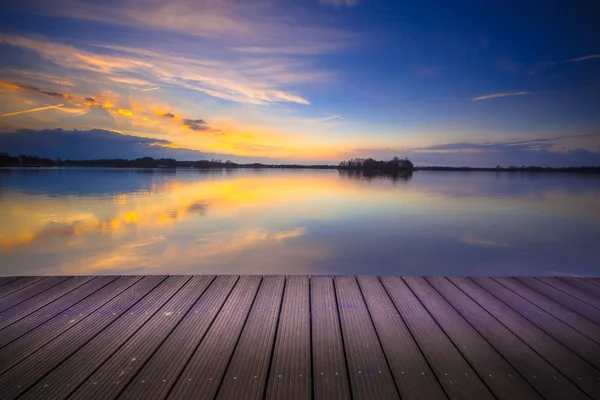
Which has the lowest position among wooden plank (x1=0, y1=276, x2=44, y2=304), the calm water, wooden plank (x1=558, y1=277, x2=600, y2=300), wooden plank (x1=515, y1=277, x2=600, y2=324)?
the calm water

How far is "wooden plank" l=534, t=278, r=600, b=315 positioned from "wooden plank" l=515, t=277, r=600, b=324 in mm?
51

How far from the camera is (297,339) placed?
1538 mm

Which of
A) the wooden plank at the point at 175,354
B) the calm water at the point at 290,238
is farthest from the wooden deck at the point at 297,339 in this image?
the calm water at the point at 290,238

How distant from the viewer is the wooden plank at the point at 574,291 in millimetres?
2078

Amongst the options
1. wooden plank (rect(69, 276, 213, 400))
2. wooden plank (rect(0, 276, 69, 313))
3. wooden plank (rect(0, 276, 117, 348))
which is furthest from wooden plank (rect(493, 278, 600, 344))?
wooden plank (rect(0, 276, 69, 313))

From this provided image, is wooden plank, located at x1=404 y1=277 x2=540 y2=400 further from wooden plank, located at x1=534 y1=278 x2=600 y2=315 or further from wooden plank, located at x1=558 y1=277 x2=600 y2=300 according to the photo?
wooden plank, located at x1=558 y1=277 x2=600 y2=300

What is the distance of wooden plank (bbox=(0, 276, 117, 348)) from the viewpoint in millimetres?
1571

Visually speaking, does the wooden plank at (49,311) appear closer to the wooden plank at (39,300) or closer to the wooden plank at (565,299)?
the wooden plank at (39,300)

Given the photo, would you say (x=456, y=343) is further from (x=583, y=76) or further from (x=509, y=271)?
(x=583, y=76)

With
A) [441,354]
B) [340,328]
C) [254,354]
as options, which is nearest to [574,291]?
[441,354]

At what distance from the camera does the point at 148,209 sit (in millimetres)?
8219

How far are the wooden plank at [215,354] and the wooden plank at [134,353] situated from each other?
227 mm

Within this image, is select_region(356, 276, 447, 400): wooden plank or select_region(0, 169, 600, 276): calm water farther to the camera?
select_region(0, 169, 600, 276): calm water

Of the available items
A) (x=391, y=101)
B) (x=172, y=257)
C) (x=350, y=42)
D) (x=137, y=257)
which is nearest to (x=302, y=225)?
(x=172, y=257)
